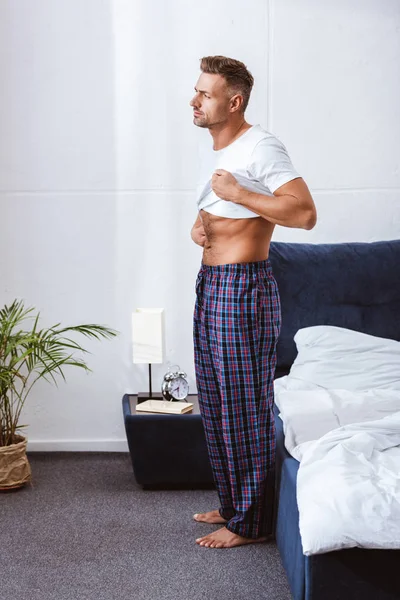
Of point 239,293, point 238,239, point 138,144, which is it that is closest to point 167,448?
point 239,293

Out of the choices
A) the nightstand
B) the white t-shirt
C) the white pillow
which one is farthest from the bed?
the white t-shirt

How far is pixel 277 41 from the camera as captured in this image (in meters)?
3.87

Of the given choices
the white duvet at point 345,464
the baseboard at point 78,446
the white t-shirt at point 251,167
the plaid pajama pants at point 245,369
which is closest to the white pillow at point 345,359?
the white duvet at point 345,464

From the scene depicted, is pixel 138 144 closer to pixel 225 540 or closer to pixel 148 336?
pixel 148 336

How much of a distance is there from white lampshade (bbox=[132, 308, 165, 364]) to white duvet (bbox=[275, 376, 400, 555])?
0.75 metres

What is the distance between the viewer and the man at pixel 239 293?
108 inches

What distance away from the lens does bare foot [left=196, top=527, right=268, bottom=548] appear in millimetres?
2857

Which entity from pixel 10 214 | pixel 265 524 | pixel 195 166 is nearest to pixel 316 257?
pixel 195 166

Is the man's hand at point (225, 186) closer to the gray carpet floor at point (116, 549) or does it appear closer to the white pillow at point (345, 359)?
the white pillow at point (345, 359)

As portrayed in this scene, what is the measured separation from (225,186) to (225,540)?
1.29m

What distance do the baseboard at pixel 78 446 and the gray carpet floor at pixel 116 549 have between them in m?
0.35

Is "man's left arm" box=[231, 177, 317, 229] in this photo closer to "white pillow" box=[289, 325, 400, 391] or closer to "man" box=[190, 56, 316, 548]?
"man" box=[190, 56, 316, 548]

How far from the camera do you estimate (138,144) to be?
12.8 feet

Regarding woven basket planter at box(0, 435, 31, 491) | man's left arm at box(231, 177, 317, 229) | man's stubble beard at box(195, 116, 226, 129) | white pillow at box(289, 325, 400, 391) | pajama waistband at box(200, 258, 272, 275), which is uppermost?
man's stubble beard at box(195, 116, 226, 129)
